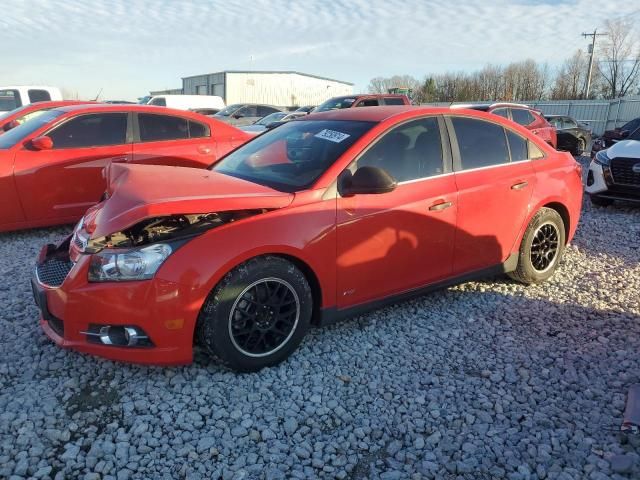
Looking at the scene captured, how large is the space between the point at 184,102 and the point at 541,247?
64.9 ft

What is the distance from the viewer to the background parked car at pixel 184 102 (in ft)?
70.7

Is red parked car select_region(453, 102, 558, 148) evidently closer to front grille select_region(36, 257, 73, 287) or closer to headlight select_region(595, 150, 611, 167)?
headlight select_region(595, 150, 611, 167)

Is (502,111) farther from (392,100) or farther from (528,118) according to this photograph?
(392,100)

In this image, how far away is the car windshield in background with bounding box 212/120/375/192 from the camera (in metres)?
3.55

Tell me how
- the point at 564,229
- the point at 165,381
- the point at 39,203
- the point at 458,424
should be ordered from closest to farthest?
the point at 458,424 < the point at 165,381 < the point at 564,229 < the point at 39,203

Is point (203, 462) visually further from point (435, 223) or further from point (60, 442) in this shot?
point (435, 223)

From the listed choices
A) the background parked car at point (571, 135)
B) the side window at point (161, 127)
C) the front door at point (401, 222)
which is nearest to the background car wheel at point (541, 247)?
the front door at point (401, 222)

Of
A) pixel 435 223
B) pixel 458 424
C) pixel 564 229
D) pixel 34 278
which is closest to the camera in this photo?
pixel 458 424

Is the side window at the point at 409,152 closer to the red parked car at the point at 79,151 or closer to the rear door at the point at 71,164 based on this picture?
the red parked car at the point at 79,151

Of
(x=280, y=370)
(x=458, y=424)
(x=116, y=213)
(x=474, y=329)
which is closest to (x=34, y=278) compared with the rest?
(x=116, y=213)

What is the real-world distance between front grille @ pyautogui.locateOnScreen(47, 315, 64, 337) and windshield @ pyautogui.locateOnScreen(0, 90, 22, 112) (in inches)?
589

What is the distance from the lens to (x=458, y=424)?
2.83 m

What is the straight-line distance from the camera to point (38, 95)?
620 inches

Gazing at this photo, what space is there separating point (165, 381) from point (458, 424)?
5.84 feet
